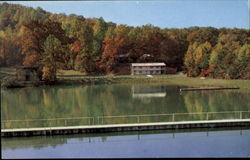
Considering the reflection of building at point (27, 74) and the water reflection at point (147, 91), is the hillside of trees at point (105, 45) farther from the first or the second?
the water reflection at point (147, 91)

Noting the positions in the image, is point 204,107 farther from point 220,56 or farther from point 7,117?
point 7,117

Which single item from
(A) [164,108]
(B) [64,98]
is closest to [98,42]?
(B) [64,98]

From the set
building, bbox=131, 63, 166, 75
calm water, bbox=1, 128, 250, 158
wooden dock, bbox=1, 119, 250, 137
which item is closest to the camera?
calm water, bbox=1, 128, 250, 158

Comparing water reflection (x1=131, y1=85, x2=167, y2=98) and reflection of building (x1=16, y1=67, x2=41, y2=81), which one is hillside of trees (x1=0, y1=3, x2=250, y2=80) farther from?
water reflection (x1=131, y1=85, x2=167, y2=98)

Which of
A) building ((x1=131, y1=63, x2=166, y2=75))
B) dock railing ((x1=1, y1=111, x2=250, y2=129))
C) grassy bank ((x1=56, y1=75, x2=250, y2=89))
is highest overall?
building ((x1=131, y1=63, x2=166, y2=75))

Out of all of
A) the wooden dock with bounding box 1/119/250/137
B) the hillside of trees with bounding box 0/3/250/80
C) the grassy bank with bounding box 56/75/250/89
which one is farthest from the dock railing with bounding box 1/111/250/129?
the grassy bank with bounding box 56/75/250/89

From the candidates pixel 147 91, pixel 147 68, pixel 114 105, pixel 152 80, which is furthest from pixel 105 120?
pixel 147 68

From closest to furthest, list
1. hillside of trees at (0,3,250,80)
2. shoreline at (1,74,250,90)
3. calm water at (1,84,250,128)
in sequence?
calm water at (1,84,250,128)
hillside of trees at (0,3,250,80)
shoreline at (1,74,250,90)
